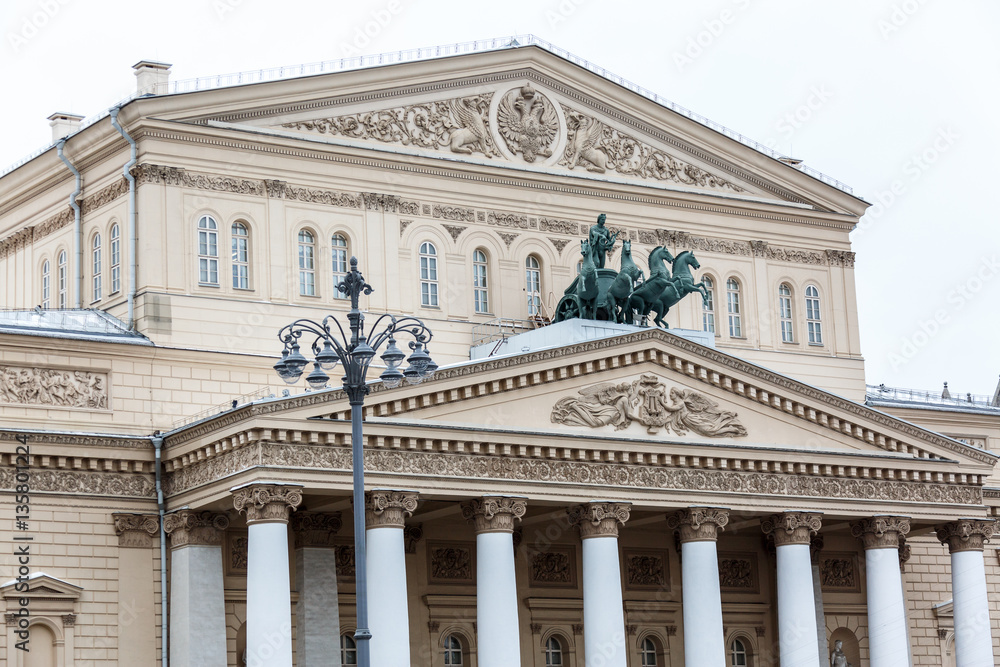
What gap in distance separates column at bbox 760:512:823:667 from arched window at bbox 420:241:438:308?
9327 millimetres

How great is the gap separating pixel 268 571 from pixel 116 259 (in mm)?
9953

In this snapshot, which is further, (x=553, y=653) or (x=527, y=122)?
(x=527, y=122)

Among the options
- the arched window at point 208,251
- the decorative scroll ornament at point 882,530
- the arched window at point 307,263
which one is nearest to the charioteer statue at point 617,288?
the arched window at point 307,263

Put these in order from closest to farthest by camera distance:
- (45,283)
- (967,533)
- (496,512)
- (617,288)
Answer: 1. (496,512)
2. (617,288)
3. (967,533)
4. (45,283)

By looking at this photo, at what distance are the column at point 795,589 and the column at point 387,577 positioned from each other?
364 inches

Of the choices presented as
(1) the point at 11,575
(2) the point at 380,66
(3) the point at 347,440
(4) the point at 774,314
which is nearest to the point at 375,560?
(3) the point at 347,440

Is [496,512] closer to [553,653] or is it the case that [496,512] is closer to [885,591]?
[553,653]

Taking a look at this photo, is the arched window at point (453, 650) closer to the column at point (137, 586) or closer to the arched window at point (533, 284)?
the column at point (137, 586)

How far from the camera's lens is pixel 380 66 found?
41.9 meters

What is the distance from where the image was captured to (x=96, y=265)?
40.8 metres

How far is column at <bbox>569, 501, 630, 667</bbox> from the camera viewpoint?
36.2 meters

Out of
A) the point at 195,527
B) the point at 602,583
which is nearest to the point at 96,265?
the point at 195,527

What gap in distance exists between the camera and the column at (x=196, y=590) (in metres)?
35.1

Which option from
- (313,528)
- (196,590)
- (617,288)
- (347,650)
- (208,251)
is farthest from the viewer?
(208,251)
